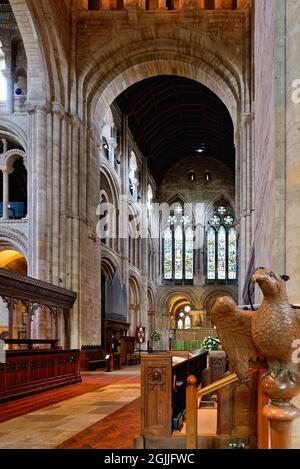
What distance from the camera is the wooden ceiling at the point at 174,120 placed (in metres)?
27.1

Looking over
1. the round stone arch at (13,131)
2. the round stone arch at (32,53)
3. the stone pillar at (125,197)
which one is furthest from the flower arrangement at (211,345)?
the stone pillar at (125,197)

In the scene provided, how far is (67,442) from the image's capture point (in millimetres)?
6148

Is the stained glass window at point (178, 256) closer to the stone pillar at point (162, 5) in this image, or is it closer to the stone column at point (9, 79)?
the stone pillar at point (162, 5)

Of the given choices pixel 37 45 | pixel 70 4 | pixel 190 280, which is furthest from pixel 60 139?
pixel 190 280

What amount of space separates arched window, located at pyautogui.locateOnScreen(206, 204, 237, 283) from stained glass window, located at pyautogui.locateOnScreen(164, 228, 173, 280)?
8.27 ft

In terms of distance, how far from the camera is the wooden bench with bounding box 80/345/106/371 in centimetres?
1977

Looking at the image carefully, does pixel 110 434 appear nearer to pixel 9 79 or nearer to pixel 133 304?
pixel 9 79

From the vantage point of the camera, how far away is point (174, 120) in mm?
31766

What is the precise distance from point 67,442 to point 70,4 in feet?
57.9

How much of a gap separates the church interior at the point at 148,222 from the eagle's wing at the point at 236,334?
12 mm

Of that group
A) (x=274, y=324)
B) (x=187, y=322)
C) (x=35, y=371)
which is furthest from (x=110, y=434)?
(x=187, y=322)

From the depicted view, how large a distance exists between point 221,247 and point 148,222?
21.3ft

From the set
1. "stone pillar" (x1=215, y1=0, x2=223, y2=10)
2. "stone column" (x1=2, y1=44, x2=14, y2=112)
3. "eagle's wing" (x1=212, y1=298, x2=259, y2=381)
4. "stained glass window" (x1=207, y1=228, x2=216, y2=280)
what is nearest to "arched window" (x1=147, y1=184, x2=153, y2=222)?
"stained glass window" (x1=207, y1=228, x2=216, y2=280)

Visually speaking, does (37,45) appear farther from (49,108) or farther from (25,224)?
(25,224)
